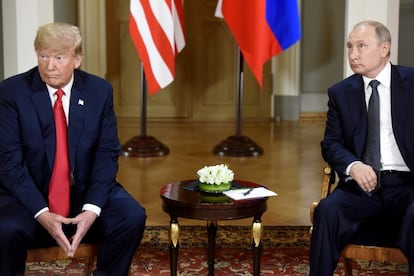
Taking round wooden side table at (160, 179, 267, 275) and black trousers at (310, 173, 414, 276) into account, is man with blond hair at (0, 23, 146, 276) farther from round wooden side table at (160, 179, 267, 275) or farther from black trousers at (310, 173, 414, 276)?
black trousers at (310, 173, 414, 276)

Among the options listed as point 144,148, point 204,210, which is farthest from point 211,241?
point 144,148

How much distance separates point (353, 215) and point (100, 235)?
3.25ft

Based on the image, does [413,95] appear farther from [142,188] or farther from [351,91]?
[142,188]

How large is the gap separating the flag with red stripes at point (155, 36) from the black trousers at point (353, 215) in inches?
121

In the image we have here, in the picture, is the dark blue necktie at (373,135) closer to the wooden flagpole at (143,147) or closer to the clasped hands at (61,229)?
the clasped hands at (61,229)

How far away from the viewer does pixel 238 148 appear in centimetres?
639

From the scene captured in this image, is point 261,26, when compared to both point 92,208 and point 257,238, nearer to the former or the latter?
point 257,238

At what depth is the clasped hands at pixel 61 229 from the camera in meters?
2.67

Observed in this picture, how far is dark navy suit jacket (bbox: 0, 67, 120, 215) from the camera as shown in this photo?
280cm

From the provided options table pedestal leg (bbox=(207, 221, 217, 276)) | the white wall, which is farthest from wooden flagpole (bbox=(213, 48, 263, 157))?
table pedestal leg (bbox=(207, 221, 217, 276))

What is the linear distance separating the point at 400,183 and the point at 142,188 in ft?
7.55

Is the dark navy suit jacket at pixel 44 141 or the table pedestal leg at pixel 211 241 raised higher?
the dark navy suit jacket at pixel 44 141

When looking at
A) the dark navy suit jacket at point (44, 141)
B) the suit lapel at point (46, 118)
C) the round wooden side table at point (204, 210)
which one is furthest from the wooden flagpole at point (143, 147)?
the suit lapel at point (46, 118)

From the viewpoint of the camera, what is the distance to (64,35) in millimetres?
2789
